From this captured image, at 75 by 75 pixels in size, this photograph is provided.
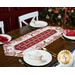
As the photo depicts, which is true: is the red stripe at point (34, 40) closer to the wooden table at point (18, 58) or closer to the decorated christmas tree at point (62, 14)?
the wooden table at point (18, 58)

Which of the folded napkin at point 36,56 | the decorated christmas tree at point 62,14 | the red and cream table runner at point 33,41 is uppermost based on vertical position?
the decorated christmas tree at point 62,14

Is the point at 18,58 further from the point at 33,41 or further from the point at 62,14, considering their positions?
the point at 62,14

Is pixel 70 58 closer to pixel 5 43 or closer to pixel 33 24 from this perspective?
pixel 5 43

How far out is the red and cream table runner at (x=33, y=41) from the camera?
1336mm

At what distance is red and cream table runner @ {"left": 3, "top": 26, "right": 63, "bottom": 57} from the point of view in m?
1.34

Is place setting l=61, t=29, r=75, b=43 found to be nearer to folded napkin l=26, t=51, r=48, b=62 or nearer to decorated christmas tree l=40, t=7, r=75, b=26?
folded napkin l=26, t=51, r=48, b=62

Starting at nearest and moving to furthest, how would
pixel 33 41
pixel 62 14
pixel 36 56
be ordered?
pixel 36 56 < pixel 33 41 < pixel 62 14

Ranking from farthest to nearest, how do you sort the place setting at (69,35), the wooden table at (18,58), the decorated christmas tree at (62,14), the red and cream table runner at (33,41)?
the decorated christmas tree at (62,14), the place setting at (69,35), the red and cream table runner at (33,41), the wooden table at (18,58)

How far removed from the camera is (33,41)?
1.52 metres

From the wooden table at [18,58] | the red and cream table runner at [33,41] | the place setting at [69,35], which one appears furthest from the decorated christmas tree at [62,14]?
the place setting at [69,35]

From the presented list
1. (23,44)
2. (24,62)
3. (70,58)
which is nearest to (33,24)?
(23,44)

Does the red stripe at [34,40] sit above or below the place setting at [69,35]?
below

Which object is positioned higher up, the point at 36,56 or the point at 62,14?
the point at 62,14

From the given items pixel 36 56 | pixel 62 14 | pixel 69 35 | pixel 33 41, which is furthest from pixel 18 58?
pixel 62 14
